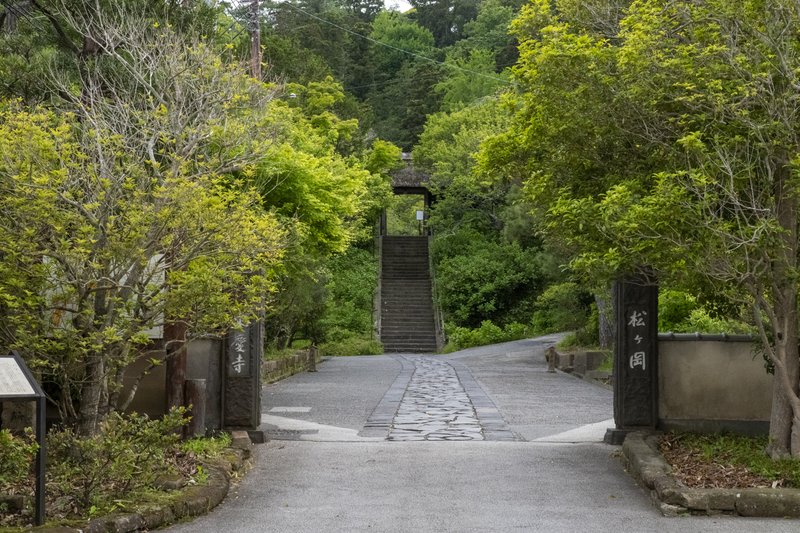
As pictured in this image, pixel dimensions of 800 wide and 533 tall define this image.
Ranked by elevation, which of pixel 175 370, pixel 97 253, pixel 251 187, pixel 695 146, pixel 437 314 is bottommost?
pixel 437 314

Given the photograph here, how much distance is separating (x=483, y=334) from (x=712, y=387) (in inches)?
1094

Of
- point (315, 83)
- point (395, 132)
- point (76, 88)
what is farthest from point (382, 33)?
point (76, 88)

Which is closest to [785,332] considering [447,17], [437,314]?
[437,314]

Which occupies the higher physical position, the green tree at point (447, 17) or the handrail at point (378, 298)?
the green tree at point (447, 17)

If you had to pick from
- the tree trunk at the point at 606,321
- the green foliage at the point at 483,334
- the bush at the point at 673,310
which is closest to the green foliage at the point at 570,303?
the tree trunk at the point at 606,321

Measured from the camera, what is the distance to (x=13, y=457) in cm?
731

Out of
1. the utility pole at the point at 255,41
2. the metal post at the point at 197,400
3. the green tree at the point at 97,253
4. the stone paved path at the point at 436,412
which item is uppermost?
the utility pole at the point at 255,41

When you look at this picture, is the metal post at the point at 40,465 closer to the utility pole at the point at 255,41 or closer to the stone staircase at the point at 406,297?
the utility pole at the point at 255,41

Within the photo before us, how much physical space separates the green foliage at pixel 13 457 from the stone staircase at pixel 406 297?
31318 mm

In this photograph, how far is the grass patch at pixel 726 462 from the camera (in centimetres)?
923

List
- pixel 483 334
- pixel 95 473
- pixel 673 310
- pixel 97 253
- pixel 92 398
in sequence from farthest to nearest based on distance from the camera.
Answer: pixel 483 334, pixel 673 310, pixel 92 398, pixel 97 253, pixel 95 473

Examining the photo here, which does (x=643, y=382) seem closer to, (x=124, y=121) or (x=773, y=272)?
(x=773, y=272)

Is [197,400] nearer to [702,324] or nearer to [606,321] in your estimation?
[702,324]

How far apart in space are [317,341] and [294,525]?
2621 cm
